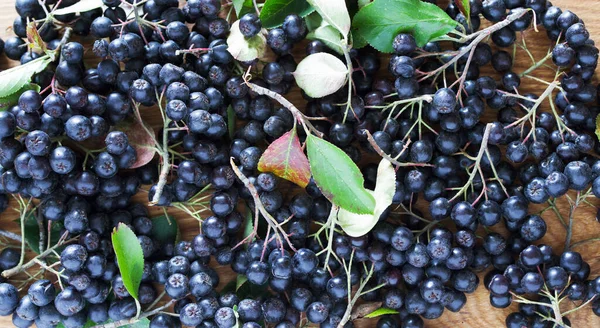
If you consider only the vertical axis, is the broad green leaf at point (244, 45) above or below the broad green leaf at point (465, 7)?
below

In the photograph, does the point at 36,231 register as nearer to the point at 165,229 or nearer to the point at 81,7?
the point at 165,229

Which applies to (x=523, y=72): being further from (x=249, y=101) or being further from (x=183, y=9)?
(x=183, y=9)

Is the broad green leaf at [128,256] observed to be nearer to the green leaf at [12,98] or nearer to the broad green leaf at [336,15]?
the green leaf at [12,98]

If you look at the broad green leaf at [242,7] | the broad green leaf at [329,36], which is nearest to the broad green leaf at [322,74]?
the broad green leaf at [329,36]

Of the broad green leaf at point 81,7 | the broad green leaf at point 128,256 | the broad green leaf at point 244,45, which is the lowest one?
the broad green leaf at point 128,256

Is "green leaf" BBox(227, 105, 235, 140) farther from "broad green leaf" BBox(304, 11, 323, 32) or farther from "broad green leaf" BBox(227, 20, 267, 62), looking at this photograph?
"broad green leaf" BBox(304, 11, 323, 32)

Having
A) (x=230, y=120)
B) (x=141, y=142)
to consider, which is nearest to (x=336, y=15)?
(x=230, y=120)
